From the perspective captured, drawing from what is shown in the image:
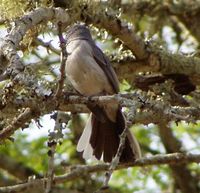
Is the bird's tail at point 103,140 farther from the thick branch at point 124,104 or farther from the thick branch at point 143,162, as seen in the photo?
the thick branch at point 124,104

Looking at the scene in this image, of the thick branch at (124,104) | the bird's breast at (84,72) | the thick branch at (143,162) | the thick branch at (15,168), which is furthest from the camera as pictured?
the thick branch at (15,168)

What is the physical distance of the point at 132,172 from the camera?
6.58m

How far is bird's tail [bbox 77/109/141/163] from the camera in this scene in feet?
14.6

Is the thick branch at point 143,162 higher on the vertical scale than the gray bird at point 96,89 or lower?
lower

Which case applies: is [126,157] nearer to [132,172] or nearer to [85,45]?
[85,45]

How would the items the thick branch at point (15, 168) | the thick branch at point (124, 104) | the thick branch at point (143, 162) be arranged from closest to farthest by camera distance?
the thick branch at point (124, 104), the thick branch at point (143, 162), the thick branch at point (15, 168)

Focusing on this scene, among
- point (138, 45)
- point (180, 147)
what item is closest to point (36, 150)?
point (180, 147)

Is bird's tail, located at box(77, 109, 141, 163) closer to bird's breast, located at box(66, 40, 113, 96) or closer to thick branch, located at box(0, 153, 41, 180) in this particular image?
bird's breast, located at box(66, 40, 113, 96)

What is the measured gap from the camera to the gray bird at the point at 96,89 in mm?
4273

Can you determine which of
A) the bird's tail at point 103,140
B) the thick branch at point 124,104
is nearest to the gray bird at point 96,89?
the bird's tail at point 103,140

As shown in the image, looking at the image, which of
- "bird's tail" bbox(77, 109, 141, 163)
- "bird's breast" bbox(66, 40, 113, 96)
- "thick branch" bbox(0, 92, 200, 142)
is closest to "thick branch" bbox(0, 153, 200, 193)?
"bird's tail" bbox(77, 109, 141, 163)

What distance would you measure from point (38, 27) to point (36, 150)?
2.95 m

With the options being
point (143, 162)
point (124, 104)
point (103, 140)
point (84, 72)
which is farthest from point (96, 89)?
point (124, 104)

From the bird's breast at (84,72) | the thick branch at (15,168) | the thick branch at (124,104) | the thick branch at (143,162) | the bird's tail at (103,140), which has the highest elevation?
the thick branch at (124,104)
